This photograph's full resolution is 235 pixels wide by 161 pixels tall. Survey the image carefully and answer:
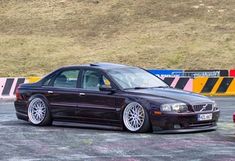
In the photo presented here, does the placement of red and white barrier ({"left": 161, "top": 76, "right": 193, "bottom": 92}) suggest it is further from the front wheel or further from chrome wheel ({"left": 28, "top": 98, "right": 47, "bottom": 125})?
the front wheel

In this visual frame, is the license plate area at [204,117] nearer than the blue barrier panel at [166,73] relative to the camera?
Yes

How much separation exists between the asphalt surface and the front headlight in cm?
45

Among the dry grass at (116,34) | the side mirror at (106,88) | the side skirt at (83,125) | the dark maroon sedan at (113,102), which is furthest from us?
the dry grass at (116,34)

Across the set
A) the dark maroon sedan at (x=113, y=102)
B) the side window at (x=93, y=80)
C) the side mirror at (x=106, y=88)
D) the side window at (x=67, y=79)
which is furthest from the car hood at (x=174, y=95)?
the side window at (x=67, y=79)

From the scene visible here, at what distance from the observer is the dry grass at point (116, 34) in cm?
3778

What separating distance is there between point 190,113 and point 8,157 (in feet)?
12.6

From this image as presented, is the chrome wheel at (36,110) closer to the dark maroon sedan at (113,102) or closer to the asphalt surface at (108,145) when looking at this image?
the dark maroon sedan at (113,102)

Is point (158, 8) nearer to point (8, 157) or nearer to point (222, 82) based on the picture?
point (222, 82)

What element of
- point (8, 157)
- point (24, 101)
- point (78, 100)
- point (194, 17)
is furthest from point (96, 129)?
point (194, 17)

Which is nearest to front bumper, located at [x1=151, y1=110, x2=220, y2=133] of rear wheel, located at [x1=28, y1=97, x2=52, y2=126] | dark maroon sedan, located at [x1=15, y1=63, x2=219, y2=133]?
dark maroon sedan, located at [x1=15, y1=63, x2=219, y2=133]

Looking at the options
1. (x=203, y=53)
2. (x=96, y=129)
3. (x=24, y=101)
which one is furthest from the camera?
(x=203, y=53)

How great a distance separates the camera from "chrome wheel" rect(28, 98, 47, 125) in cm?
1385

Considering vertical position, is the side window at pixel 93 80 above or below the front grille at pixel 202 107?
above

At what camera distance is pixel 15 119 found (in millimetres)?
15312
